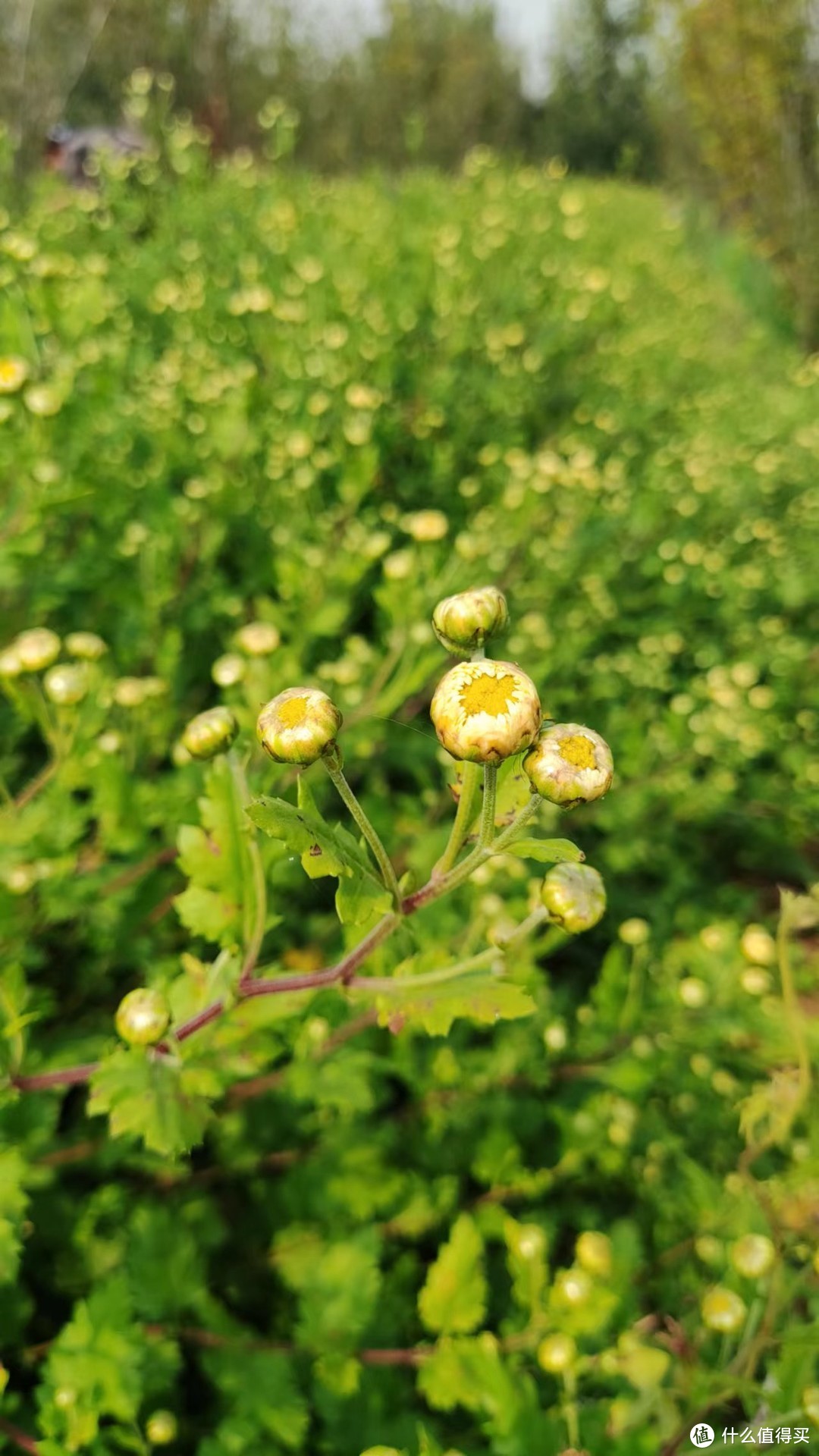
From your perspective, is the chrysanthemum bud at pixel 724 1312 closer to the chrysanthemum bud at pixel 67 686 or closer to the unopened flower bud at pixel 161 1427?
the unopened flower bud at pixel 161 1427

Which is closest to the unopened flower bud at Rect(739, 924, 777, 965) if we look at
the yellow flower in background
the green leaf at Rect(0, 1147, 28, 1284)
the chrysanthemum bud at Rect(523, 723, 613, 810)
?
the chrysanthemum bud at Rect(523, 723, 613, 810)

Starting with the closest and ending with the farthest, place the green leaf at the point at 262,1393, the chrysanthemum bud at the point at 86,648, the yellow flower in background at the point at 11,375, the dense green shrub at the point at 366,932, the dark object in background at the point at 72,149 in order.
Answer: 1. the dense green shrub at the point at 366,932
2. the green leaf at the point at 262,1393
3. the chrysanthemum bud at the point at 86,648
4. the yellow flower in background at the point at 11,375
5. the dark object in background at the point at 72,149

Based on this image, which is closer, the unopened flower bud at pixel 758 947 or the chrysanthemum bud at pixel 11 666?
the chrysanthemum bud at pixel 11 666

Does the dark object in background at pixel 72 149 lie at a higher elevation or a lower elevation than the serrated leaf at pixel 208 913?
higher

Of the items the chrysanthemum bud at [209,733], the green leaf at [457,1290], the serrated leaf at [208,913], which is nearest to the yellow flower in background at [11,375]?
the chrysanthemum bud at [209,733]

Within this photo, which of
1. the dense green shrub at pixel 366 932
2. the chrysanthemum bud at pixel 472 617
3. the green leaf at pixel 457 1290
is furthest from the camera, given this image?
the green leaf at pixel 457 1290

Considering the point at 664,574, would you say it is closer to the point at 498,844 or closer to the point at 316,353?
the point at 316,353

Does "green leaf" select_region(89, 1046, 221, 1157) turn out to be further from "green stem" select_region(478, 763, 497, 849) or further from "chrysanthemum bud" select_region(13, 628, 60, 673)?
"chrysanthemum bud" select_region(13, 628, 60, 673)

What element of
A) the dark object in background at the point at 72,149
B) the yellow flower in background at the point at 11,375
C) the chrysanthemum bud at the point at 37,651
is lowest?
the chrysanthemum bud at the point at 37,651
